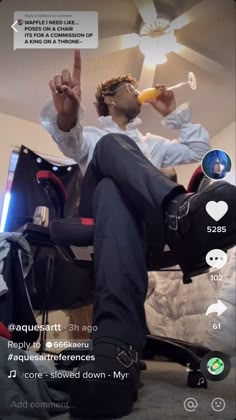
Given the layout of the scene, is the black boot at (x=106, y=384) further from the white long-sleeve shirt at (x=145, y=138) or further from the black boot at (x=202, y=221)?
the white long-sleeve shirt at (x=145, y=138)

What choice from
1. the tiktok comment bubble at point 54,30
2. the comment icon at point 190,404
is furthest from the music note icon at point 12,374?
the tiktok comment bubble at point 54,30

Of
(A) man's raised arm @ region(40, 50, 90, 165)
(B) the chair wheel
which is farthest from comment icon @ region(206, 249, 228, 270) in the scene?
(A) man's raised arm @ region(40, 50, 90, 165)

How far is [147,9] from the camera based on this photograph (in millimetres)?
588

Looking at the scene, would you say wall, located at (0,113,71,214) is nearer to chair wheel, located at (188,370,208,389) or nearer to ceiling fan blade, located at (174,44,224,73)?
ceiling fan blade, located at (174,44,224,73)

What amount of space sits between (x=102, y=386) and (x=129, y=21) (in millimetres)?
480

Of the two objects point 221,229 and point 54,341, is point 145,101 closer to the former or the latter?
point 221,229

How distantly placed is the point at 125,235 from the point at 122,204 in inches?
1.7

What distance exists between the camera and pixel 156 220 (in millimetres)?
536

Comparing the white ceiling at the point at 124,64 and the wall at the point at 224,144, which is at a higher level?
the white ceiling at the point at 124,64

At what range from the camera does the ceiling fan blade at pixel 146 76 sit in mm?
590

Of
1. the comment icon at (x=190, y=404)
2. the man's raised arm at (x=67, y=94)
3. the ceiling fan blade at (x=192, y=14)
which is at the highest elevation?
the ceiling fan blade at (x=192, y=14)

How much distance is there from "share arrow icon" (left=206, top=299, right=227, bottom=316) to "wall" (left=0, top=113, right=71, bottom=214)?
0.33 metres

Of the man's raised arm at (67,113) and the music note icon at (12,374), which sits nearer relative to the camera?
the music note icon at (12,374)

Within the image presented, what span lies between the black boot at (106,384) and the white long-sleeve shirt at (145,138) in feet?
0.88
